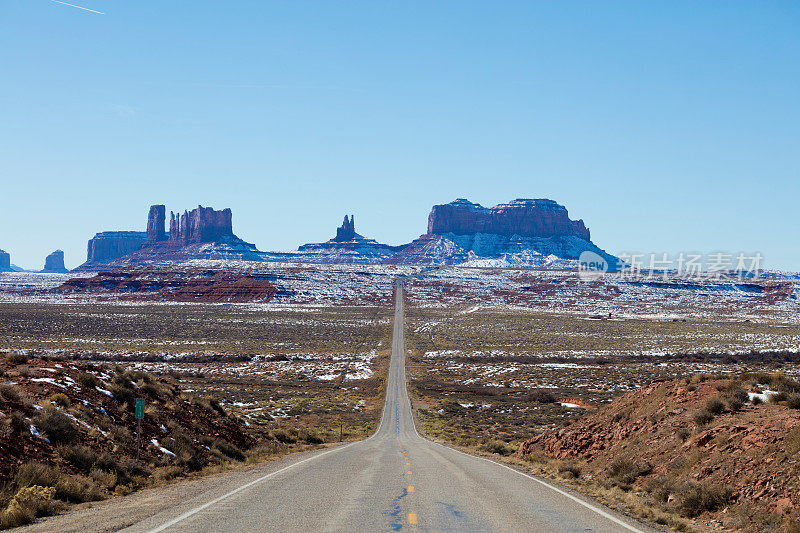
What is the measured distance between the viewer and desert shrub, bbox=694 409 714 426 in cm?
1288

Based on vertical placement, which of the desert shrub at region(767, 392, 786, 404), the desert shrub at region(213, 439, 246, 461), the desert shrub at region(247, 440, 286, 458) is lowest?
the desert shrub at region(247, 440, 286, 458)

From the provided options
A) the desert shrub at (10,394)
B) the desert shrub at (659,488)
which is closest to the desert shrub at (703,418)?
the desert shrub at (659,488)

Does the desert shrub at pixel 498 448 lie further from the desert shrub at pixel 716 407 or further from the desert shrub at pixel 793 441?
the desert shrub at pixel 793 441

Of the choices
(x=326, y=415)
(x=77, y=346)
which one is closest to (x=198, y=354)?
(x=77, y=346)

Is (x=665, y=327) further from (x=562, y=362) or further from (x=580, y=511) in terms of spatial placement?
(x=580, y=511)

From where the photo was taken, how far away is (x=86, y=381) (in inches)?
636

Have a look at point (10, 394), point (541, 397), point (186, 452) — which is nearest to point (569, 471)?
point (186, 452)

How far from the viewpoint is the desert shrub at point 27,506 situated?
319 inches

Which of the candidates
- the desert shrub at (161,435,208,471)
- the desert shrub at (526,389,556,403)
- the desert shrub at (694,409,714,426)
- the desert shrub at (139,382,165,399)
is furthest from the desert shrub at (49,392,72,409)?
the desert shrub at (526,389,556,403)

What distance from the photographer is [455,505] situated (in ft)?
31.8

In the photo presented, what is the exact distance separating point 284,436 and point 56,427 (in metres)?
13.2

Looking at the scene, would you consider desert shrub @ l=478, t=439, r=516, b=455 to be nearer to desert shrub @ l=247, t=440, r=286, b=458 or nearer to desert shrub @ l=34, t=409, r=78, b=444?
desert shrub @ l=247, t=440, r=286, b=458

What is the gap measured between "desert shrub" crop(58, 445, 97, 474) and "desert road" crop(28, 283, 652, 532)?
7.40 ft

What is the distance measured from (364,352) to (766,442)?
64227mm
